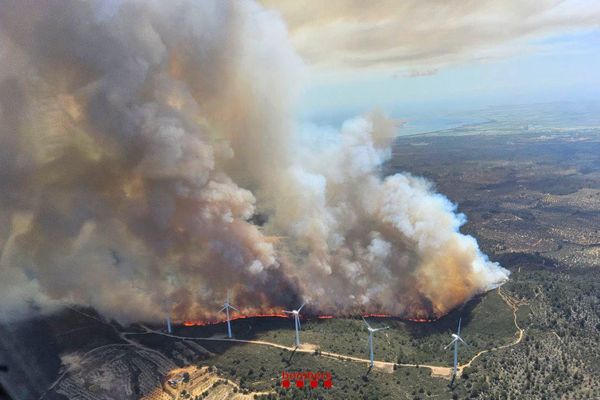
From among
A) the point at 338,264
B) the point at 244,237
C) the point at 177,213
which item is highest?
the point at 177,213

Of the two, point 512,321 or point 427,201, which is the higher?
point 427,201

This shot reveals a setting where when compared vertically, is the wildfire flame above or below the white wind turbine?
below

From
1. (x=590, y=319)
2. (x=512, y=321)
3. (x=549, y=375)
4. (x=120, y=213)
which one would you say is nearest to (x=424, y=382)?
(x=549, y=375)

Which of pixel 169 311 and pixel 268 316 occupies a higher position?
pixel 169 311

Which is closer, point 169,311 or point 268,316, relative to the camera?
point 169,311

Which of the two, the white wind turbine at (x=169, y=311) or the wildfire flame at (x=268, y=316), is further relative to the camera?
the wildfire flame at (x=268, y=316)

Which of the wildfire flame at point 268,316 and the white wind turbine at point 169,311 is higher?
the white wind turbine at point 169,311

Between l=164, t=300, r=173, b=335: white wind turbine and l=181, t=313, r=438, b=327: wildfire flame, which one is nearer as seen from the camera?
l=164, t=300, r=173, b=335: white wind turbine

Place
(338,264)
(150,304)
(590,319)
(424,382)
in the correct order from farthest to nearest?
1. (338,264)
2. (150,304)
3. (590,319)
4. (424,382)

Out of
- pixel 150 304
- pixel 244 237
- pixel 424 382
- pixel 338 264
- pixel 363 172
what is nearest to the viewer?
pixel 424 382

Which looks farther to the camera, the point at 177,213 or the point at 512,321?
the point at 177,213

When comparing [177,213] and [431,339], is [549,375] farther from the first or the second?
[177,213]
